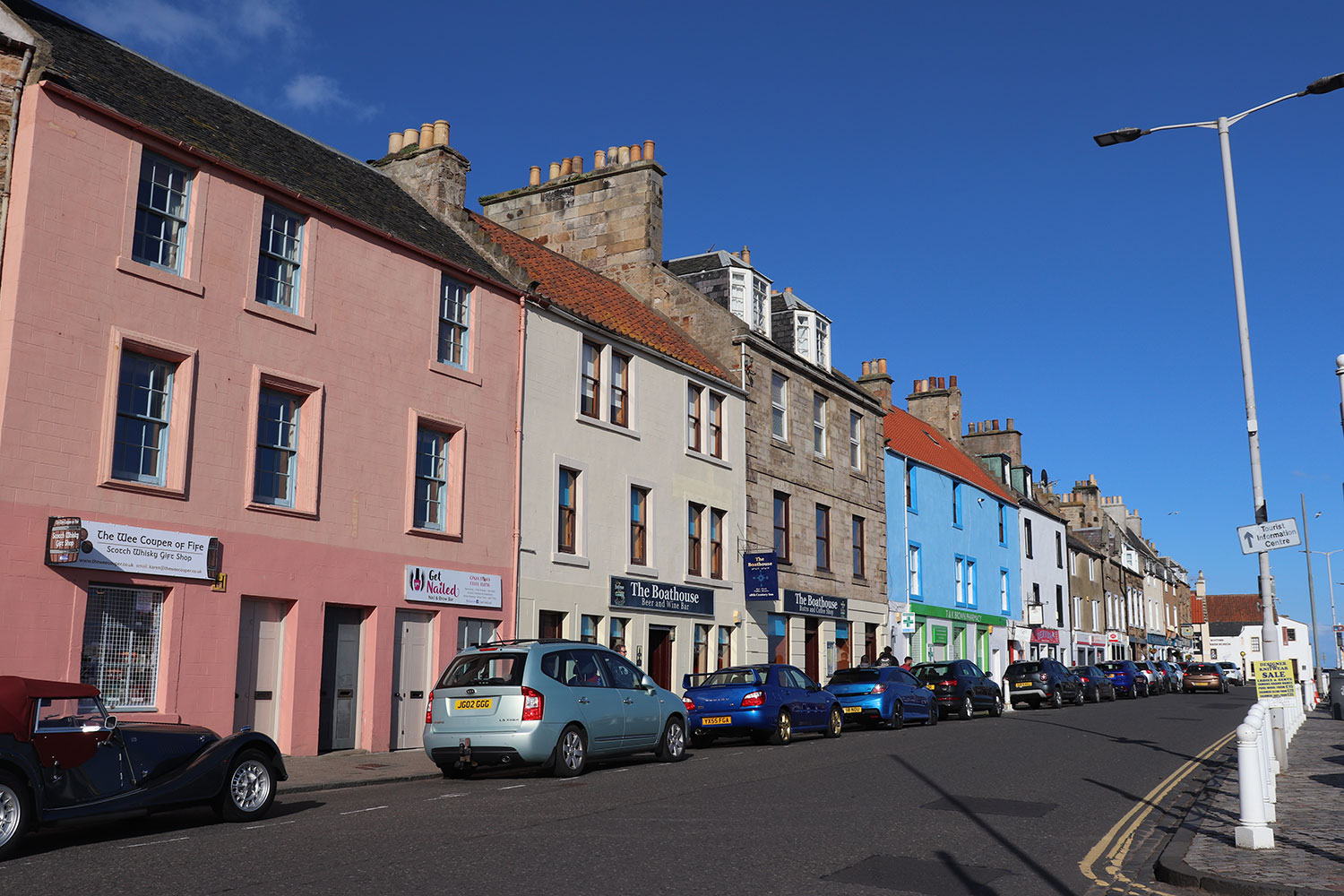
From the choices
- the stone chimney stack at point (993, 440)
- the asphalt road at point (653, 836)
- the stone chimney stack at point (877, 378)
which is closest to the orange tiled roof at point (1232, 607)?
the stone chimney stack at point (993, 440)

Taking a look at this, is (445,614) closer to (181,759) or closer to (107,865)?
(181,759)

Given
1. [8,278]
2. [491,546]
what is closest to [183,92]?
[8,278]

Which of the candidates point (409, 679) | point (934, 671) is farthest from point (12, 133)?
point (934, 671)

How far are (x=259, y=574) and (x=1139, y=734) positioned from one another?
16.6 m

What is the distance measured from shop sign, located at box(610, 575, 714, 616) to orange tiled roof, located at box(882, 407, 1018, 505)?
13634 mm

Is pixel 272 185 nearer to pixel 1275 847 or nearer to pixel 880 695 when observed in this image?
pixel 1275 847

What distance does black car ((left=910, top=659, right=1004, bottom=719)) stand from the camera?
28.6 m

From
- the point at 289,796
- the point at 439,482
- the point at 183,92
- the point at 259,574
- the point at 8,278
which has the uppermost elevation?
the point at 183,92

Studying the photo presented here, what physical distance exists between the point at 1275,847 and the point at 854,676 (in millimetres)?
16386

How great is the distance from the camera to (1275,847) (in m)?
8.63

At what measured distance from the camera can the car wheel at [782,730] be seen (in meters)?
20.0

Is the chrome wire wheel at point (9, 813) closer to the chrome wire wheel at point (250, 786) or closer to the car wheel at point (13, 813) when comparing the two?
the car wheel at point (13, 813)

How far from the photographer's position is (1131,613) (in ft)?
251

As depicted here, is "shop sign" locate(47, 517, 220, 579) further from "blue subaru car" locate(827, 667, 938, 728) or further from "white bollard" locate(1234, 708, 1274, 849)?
"blue subaru car" locate(827, 667, 938, 728)
